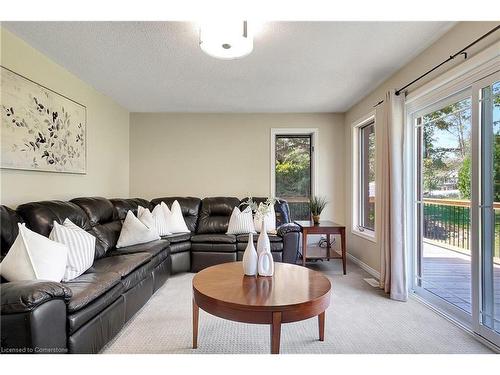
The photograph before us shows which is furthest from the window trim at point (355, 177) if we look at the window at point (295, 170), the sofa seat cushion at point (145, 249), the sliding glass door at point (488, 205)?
the sofa seat cushion at point (145, 249)

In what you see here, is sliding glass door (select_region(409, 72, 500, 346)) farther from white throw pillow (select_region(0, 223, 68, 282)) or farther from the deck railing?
white throw pillow (select_region(0, 223, 68, 282))

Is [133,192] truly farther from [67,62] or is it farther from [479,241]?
[479,241]

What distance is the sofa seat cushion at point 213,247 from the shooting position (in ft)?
12.1

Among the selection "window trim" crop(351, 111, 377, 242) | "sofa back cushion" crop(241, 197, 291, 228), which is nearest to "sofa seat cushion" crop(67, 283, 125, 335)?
"sofa back cushion" crop(241, 197, 291, 228)

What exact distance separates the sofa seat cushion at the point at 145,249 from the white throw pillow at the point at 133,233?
0.20ft

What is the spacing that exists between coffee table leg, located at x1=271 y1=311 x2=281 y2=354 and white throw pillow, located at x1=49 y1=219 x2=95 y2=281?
1.56m

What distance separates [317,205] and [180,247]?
216 centimetres

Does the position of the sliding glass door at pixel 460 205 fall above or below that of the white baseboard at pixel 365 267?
above

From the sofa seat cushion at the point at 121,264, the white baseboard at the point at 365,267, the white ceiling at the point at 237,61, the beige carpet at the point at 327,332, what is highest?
the white ceiling at the point at 237,61

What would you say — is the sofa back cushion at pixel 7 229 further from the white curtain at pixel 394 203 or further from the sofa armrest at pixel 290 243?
the white curtain at pixel 394 203

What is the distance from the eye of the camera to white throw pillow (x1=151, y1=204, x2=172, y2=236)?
3.69m

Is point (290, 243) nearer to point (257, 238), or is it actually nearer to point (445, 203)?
point (257, 238)

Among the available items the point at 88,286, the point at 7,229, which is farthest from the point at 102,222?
the point at 88,286

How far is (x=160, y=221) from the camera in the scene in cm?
375
